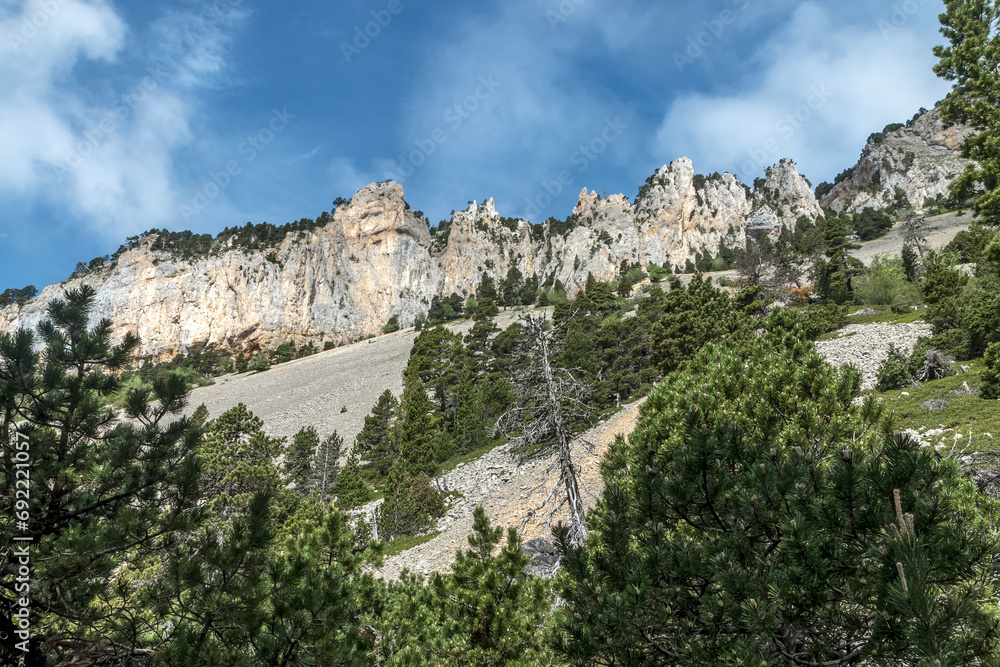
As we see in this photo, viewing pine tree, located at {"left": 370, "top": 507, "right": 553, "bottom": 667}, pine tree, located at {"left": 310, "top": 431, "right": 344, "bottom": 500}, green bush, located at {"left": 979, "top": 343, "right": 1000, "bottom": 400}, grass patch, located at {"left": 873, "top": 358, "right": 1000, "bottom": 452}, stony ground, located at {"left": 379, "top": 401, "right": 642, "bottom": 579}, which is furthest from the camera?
pine tree, located at {"left": 310, "top": 431, "right": 344, "bottom": 500}

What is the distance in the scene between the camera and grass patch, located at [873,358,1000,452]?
1100cm

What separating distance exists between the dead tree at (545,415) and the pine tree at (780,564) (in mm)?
6713

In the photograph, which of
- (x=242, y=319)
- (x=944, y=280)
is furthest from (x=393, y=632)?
(x=242, y=319)

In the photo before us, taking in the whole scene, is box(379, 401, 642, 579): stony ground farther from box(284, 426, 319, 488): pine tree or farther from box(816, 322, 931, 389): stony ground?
box(816, 322, 931, 389): stony ground

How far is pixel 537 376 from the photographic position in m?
11.8

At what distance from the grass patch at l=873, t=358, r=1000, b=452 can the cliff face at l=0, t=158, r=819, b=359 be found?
8601 centimetres

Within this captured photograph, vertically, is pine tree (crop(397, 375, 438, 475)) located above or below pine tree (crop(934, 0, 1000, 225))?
below

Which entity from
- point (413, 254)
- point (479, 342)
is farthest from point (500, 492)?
point (413, 254)

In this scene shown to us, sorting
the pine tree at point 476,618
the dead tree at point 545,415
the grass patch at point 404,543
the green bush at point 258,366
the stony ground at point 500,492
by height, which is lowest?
the grass patch at point 404,543

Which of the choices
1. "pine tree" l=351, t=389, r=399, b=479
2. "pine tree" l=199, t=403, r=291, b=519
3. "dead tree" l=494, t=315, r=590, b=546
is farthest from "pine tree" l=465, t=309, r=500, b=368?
"dead tree" l=494, t=315, r=590, b=546

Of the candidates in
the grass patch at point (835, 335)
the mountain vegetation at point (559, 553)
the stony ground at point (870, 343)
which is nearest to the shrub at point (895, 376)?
the stony ground at point (870, 343)

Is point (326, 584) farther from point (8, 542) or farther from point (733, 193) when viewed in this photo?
point (733, 193)

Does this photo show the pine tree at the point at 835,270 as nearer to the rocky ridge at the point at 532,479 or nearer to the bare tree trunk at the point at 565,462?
the rocky ridge at the point at 532,479

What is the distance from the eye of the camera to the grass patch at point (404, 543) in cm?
1873
